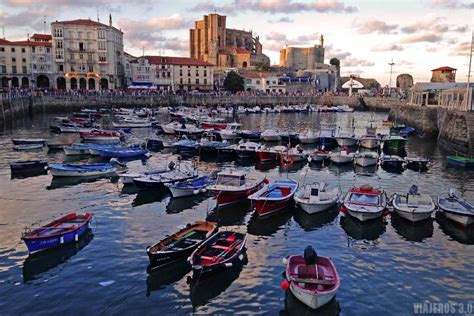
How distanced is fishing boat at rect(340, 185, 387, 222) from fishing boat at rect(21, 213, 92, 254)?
15298 mm

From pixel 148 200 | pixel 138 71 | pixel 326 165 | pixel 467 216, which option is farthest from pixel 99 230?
pixel 138 71

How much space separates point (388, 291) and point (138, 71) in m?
127

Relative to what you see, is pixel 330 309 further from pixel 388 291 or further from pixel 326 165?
pixel 326 165

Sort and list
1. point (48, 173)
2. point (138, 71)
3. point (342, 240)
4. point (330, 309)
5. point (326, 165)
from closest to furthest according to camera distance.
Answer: point (330, 309), point (342, 240), point (48, 173), point (326, 165), point (138, 71)

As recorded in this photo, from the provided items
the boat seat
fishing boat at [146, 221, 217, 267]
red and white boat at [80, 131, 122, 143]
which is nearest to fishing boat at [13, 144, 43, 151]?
red and white boat at [80, 131, 122, 143]

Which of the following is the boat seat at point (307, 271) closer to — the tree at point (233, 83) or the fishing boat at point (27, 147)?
the fishing boat at point (27, 147)

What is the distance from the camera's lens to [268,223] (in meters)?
26.2

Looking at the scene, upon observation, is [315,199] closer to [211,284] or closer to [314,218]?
[314,218]

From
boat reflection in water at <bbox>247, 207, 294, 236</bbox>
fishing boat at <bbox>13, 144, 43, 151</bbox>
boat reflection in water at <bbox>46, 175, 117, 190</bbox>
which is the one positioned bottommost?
boat reflection in water at <bbox>247, 207, 294, 236</bbox>

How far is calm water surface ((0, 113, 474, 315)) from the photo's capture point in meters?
16.7

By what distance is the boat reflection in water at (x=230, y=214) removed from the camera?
26.6 metres

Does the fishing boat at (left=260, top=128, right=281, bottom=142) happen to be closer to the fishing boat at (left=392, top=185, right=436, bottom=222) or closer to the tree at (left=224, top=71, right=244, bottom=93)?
the fishing boat at (left=392, top=185, right=436, bottom=222)

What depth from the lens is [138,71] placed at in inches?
5290

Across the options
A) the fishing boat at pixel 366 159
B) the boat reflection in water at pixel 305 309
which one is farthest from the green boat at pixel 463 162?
the boat reflection in water at pixel 305 309
